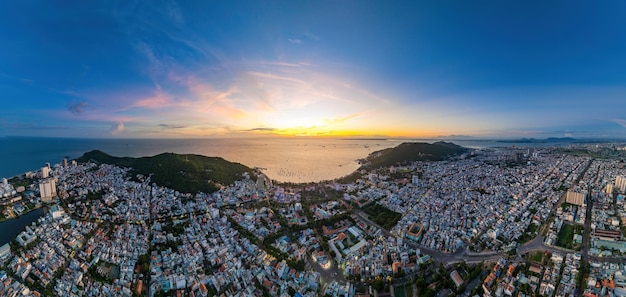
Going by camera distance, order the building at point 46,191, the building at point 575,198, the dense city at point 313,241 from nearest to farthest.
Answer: the dense city at point 313,241 → the building at point 575,198 → the building at point 46,191

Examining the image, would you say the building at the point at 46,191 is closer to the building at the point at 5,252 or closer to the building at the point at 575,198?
the building at the point at 5,252

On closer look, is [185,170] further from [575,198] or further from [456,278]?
[575,198]

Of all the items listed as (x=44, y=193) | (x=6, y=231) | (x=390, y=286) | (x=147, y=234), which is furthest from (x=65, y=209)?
(x=390, y=286)

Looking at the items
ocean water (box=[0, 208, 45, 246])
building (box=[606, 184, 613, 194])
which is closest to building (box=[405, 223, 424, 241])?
building (box=[606, 184, 613, 194])

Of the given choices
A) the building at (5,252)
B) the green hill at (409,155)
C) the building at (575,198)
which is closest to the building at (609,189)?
the building at (575,198)

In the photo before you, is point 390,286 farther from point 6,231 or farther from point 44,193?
point 44,193
